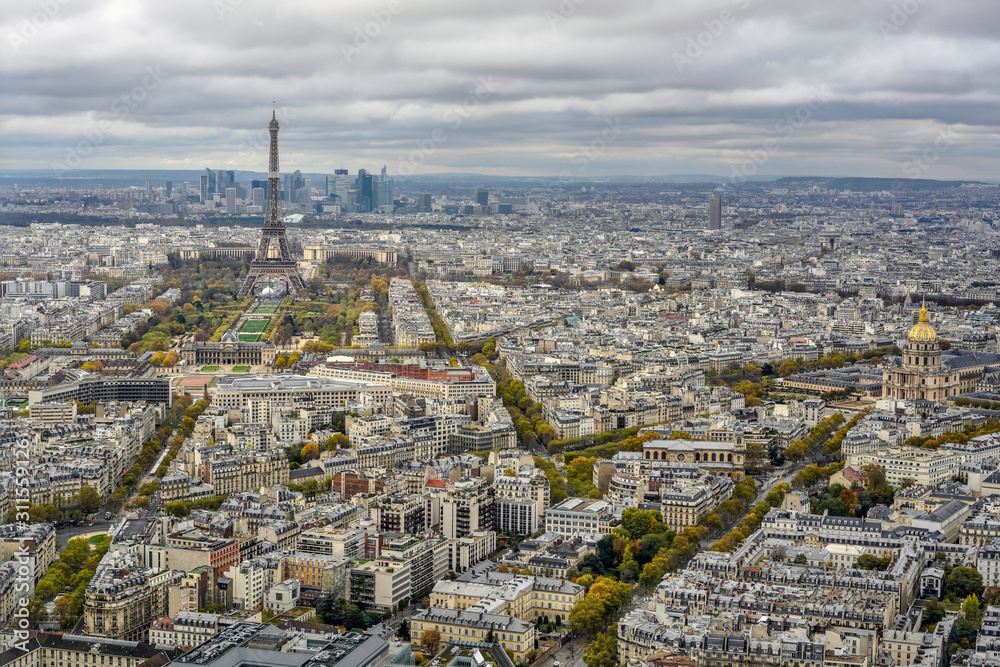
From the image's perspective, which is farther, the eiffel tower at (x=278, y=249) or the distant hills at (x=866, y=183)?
the distant hills at (x=866, y=183)

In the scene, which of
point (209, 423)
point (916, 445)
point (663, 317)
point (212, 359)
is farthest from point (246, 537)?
point (663, 317)

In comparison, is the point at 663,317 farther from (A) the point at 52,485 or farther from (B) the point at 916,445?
(A) the point at 52,485

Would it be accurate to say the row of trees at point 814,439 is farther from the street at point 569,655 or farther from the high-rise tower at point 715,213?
the high-rise tower at point 715,213

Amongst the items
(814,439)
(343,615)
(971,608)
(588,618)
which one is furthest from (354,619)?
(814,439)

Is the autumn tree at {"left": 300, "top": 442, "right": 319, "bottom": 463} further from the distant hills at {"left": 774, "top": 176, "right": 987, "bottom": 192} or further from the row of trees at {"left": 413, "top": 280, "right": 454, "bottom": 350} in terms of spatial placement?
the distant hills at {"left": 774, "top": 176, "right": 987, "bottom": 192}
